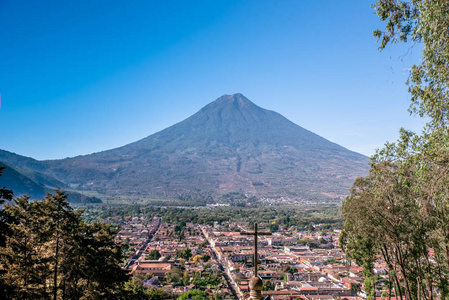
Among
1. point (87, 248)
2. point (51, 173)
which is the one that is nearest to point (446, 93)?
point (87, 248)

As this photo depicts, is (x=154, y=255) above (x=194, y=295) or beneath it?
beneath

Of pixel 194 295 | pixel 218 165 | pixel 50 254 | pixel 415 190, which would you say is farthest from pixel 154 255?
pixel 218 165

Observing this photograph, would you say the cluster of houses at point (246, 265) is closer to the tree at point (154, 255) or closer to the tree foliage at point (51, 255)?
the tree at point (154, 255)

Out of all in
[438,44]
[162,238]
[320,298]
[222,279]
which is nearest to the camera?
[438,44]

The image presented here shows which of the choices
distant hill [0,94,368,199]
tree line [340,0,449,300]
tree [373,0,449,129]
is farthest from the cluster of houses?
distant hill [0,94,368,199]

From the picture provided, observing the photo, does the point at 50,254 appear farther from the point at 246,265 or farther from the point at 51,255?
the point at 246,265

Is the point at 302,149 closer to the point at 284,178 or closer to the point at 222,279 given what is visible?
the point at 284,178

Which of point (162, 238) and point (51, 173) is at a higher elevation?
point (51, 173)
